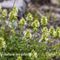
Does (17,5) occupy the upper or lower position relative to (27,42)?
upper

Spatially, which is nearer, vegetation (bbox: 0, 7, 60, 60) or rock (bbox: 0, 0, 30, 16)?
vegetation (bbox: 0, 7, 60, 60)

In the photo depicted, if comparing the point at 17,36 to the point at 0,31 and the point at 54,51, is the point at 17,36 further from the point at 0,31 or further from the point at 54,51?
the point at 54,51

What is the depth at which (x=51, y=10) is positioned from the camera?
6043 mm

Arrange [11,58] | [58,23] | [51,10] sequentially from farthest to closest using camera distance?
[51,10] < [58,23] < [11,58]

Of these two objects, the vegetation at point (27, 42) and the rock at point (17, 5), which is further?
the rock at point (17, 5)

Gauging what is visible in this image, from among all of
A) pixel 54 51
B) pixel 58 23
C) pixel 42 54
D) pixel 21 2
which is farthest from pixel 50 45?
pixel 21 2

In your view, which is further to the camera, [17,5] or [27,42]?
[17,5]

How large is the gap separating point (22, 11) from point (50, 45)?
4.73ft

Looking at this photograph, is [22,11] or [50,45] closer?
[50,45]

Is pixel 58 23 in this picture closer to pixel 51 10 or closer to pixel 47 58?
pixel 51 10

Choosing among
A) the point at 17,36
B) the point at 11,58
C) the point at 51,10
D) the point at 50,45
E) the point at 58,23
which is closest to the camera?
the point at 11,58

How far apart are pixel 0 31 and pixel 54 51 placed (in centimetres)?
69

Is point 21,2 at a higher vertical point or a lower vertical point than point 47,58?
higher

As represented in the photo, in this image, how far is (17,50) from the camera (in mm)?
3607
